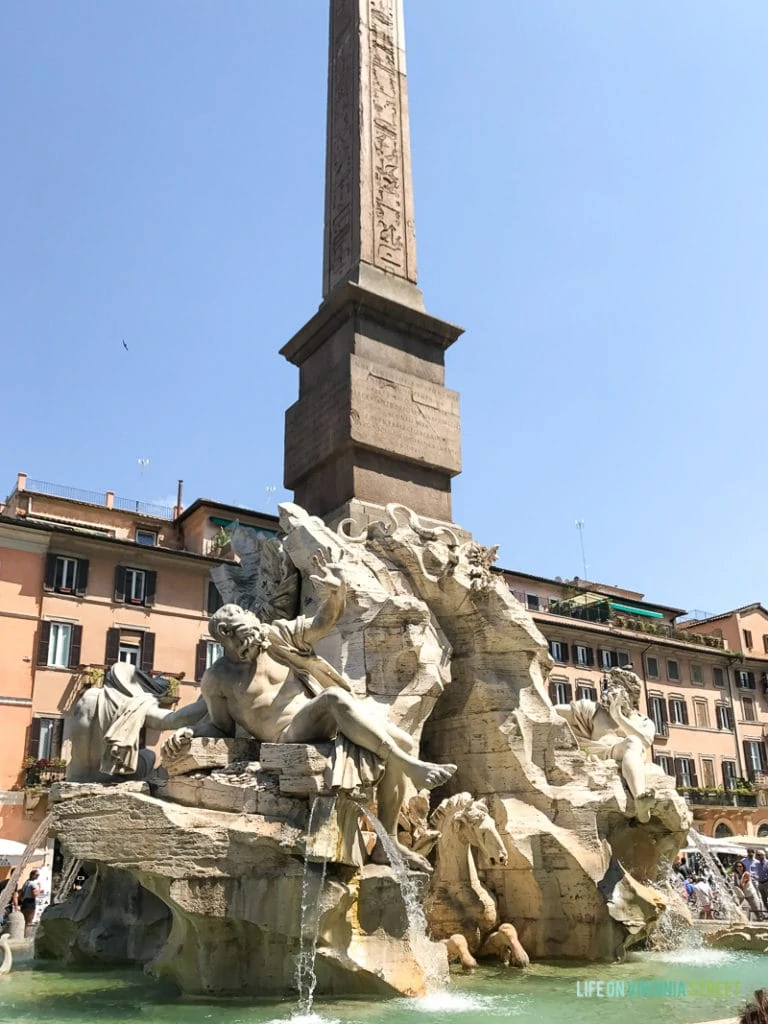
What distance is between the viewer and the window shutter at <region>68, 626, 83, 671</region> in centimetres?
2259

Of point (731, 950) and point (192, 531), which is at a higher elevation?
point (192, 531)

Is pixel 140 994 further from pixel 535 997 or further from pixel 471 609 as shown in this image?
pixel 471 609

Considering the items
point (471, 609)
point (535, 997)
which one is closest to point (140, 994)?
point (535, 997)

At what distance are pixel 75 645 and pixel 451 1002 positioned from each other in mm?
19283

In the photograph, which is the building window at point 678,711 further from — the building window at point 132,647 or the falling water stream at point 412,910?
the falling water stream at point 412,910

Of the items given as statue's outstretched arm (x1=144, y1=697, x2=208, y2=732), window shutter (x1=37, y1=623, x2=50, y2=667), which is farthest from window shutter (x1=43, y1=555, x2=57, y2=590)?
statue's outstretched arm (x1=144, y1=697, x2=208, y2=732)

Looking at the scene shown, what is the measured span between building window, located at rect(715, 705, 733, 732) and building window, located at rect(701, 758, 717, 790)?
159 cm

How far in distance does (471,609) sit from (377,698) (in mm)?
1256

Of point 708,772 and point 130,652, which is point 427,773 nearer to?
point 130,652

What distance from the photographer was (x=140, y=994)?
5367 millimetres

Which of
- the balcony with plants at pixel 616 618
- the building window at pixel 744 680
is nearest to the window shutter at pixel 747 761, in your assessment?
the building window at pixel 744 680

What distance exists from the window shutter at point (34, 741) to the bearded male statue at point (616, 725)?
1564cm

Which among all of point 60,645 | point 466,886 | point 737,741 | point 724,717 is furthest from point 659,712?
point 466,886

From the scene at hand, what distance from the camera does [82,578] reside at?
2333cm
